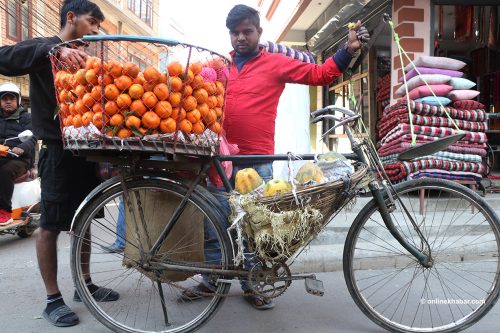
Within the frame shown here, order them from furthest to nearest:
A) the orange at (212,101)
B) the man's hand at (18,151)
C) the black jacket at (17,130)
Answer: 1. the black jacket at (17,130)
2. the man's hand at (18,151)
3. the orange at (212,101)

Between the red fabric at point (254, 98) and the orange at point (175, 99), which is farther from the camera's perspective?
the red fabric at point (254, 98)

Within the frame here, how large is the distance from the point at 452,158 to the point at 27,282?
4594mm

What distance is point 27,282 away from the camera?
346 centimetres

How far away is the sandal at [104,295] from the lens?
9.55ft

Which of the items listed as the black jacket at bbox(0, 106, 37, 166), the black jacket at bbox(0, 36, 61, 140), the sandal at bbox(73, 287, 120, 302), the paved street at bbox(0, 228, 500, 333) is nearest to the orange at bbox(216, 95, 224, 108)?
the black jacket at bbox(0, 36, 61, 140)

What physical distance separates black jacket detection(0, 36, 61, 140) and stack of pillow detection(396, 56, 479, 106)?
4043 mm

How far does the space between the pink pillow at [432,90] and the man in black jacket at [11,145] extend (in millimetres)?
4398

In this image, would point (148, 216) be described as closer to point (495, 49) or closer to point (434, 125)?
point (434, 125)

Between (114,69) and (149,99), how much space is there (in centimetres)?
21

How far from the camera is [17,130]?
5016mm

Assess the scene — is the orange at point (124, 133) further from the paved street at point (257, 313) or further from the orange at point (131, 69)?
the paved street at point (257, 313)

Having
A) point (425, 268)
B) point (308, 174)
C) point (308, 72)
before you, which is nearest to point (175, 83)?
point (308, 174)

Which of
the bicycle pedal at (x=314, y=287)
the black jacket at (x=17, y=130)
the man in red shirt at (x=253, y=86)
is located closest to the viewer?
the bicycle pedal at (x=314, y=287)

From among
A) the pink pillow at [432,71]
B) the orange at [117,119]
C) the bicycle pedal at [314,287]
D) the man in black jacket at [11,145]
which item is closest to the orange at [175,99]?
the orange at [117,119]
